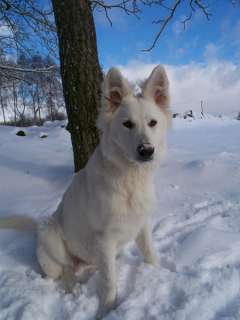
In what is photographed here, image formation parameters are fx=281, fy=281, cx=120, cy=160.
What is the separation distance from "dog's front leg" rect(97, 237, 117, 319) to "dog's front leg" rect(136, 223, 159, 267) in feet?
1.37

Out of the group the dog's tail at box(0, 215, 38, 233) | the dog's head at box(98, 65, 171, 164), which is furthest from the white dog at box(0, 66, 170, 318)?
the dog's tail at box(0, 215, 38, 233)

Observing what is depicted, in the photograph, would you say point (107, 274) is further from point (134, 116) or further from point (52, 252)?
point (134, 116)

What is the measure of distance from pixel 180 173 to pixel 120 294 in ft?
9.14

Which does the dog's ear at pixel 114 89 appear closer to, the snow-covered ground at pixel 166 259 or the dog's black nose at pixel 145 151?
the dog's black nose at pixel 145 151

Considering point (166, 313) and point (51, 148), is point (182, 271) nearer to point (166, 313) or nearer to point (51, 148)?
point (166, 313)

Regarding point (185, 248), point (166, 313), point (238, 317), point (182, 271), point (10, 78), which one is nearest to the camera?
point (238, 317)

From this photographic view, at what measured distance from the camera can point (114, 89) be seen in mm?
2463

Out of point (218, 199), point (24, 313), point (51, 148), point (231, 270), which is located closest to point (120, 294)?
point (24, 313)

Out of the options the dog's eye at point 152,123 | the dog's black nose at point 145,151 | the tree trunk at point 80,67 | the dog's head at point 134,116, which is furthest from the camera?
the tree trunk at point 80,67

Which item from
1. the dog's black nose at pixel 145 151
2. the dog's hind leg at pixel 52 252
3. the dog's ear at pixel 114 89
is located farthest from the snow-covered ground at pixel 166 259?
the dog's black nose at pixel 145 151

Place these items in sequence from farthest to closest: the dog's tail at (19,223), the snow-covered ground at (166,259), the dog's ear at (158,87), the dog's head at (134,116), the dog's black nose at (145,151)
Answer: the dog's tail at (19,223), the dog's ear at (158,87), the dog's head at (134,116), the dog's black nose at (145,151), the snow-covered ground at (166,259)

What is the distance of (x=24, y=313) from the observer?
6.71ft

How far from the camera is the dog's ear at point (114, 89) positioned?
240 cm

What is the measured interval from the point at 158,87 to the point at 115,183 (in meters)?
0.95
